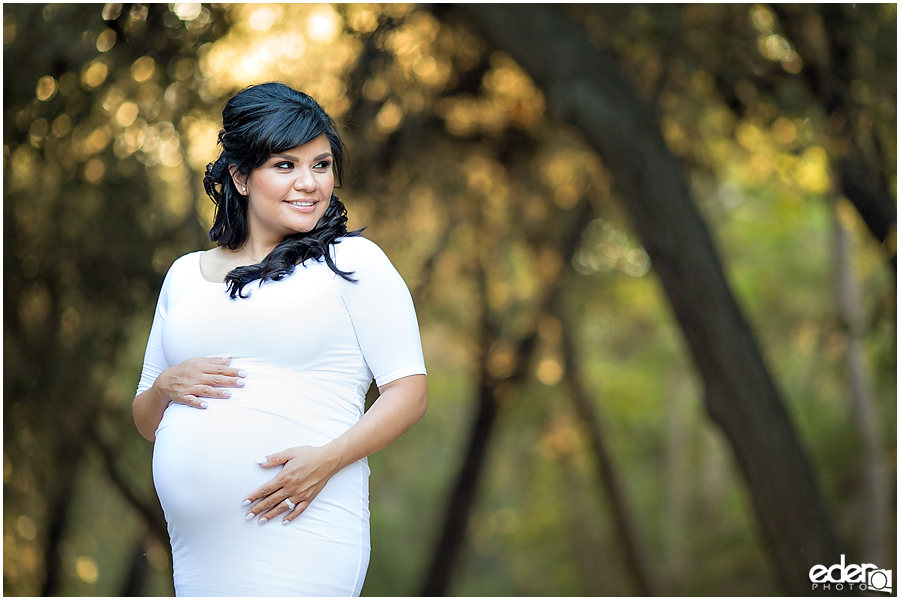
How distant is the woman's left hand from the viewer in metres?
1.72

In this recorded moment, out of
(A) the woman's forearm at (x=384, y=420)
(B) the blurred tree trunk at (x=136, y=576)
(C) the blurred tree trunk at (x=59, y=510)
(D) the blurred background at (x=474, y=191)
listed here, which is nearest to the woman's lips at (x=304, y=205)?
(A) the woman's forearm at (x=384, y=420)

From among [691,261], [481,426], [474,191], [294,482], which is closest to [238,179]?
[294,482]

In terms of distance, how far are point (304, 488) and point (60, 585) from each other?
6762mm

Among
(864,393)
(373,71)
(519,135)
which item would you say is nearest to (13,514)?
(373,71)

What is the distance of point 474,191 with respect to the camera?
25.1 feet

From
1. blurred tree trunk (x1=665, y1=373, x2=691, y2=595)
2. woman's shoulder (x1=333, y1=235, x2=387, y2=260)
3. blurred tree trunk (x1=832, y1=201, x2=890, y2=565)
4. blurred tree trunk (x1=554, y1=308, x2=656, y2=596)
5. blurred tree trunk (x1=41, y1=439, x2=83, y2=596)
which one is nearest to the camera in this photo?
woman's shoulder (x1=333, y1=235, x2=387, y2=260)

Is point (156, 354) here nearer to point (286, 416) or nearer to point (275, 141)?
point (286, 416)

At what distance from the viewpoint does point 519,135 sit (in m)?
7.48

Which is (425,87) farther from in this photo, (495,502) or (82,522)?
(495,502)

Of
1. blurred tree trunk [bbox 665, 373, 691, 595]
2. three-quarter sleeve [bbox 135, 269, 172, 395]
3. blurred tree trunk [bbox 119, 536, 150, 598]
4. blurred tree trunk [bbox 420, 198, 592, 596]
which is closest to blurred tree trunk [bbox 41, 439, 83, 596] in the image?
blurred tree trunk [bbox 119, 536, 150, 598]

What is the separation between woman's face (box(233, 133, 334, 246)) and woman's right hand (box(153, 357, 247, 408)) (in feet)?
1.10

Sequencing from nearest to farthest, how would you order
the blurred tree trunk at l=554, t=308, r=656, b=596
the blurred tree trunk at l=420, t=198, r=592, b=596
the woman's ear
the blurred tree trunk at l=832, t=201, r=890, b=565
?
the woman's ear → the blurred tree trunk at l=420, t=198, r=592, b=596 → the blurred tree trunk at l=832, t=201, r=890, b=565 → the blurred tree trunk at l=554, t=308, r=656, b=596

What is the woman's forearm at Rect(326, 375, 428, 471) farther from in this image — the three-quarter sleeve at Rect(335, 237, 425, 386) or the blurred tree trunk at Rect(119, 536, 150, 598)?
the blurred tree trunk at Rect(119, 536, 150, 598)
